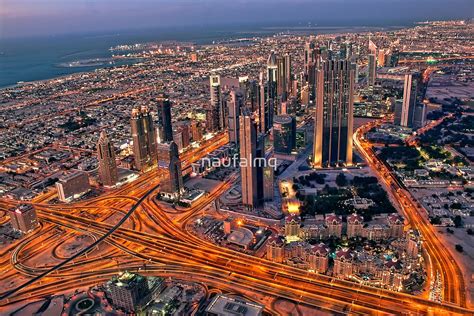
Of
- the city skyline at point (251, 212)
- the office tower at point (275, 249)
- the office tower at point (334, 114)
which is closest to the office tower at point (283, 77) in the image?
the city skyline at point (251, 212)

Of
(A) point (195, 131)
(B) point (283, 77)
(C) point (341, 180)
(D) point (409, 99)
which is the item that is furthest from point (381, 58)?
A: (C) point (341, 180)

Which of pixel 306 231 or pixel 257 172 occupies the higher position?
pixel 257 172

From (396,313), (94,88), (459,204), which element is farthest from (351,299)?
(94,88)

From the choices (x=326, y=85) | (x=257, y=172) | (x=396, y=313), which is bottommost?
(x=396, y=313)

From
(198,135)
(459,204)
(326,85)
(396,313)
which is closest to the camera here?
(396,313)

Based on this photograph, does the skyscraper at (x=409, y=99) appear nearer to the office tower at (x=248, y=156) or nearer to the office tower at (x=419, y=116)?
the office tower at (x=419, y=116)

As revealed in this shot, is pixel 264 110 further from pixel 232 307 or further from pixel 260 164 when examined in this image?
pixel 232 307

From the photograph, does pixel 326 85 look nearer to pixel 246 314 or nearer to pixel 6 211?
pixel 246 314
